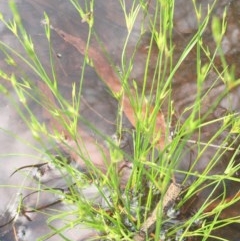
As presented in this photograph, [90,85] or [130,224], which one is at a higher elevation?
[90,85]

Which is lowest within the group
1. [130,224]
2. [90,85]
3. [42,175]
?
[130,224]

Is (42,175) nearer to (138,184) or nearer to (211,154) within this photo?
(138,184)

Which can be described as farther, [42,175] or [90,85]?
[90,85]

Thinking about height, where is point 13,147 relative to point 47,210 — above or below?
above

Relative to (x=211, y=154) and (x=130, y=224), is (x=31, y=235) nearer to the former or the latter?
(x=130, y=224)

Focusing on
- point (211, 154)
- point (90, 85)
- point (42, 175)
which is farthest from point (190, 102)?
point (42, 175)

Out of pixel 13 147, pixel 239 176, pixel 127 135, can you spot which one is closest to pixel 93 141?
pixel 127 135
